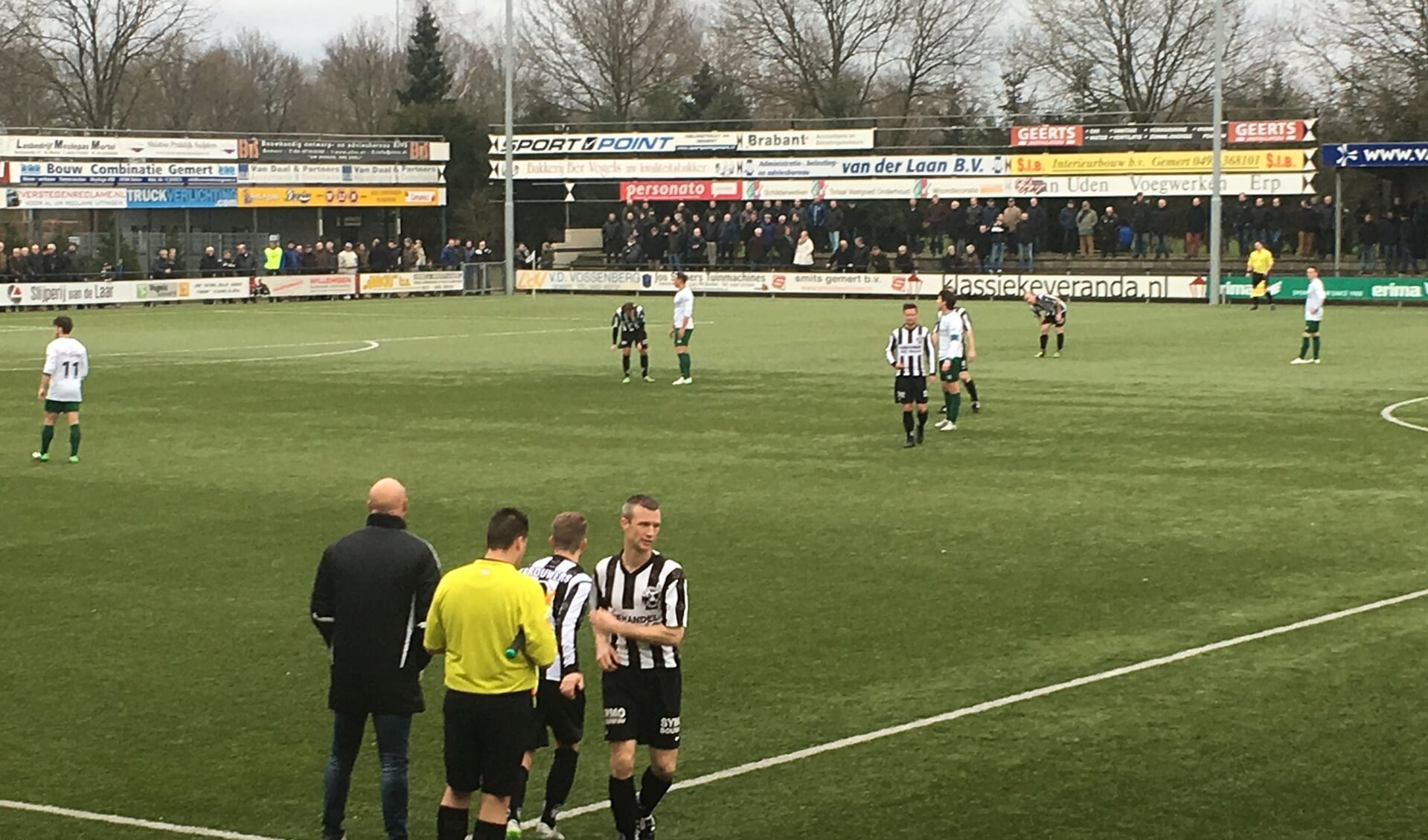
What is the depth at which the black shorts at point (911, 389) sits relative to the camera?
2434cm

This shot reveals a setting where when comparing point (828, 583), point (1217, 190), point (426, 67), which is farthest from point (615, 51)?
point (828, 583)

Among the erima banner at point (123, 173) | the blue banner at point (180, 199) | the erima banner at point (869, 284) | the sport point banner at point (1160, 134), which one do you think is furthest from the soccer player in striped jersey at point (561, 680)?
the blue banner at point (180, 199)

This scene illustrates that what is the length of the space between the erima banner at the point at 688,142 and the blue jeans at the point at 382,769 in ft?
205

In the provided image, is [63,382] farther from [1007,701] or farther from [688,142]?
[688,142]

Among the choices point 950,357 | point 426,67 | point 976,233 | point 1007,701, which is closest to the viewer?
point 1007,701

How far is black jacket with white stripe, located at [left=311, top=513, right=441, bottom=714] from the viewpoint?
28.3ft

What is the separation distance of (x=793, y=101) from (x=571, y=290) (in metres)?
24.8

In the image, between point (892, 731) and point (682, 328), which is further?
point (682, 328)

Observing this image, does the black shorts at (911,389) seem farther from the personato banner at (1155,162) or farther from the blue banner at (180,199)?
the blue banner at (180,199)

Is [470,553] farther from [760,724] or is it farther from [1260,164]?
[1260,164]

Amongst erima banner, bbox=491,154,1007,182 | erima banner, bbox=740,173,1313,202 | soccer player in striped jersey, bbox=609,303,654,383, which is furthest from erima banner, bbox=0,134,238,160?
soccer player in striped jersey, bbox=609,303,654,383

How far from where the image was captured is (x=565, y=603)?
889 cm

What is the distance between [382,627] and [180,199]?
6137cm

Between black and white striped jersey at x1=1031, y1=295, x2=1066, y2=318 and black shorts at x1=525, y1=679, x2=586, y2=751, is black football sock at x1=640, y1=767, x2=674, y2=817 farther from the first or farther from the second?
black and white striped jersey at x1=1031, y1=295, x2=1066, y2=318
